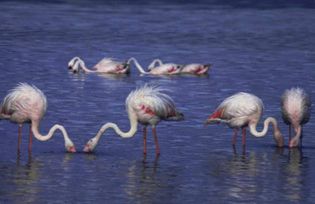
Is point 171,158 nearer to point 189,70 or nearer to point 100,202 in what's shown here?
point 100,202

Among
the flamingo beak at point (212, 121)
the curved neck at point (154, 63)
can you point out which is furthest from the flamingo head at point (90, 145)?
the curved neck at point (154, 63)

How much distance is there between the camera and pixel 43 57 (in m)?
29.1

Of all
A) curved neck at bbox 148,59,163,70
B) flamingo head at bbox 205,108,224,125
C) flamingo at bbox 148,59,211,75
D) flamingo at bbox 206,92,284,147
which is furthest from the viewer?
curved neck at bbox 148,59,163,70

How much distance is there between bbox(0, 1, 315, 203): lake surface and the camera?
14.8m

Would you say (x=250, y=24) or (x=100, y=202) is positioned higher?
(x=250, y=24)

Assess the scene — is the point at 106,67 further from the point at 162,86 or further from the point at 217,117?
the point at 217,117

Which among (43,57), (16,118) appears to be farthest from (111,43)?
(16,118)

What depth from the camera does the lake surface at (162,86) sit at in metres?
14.8

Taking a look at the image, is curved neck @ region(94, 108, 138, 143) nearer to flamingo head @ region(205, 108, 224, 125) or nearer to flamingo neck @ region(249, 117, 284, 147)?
flamingo head @ region(205, 108, 224, 125)

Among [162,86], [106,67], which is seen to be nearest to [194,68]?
[106,67]

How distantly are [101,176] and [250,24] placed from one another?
966 inches

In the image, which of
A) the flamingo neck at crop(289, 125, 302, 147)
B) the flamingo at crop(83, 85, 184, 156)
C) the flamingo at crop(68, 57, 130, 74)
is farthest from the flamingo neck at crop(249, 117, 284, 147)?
the flamingo at crop(68, 57, 130, 74)

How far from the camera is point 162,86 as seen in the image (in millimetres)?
24891

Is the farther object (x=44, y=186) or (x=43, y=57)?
(x=43, y=57)
